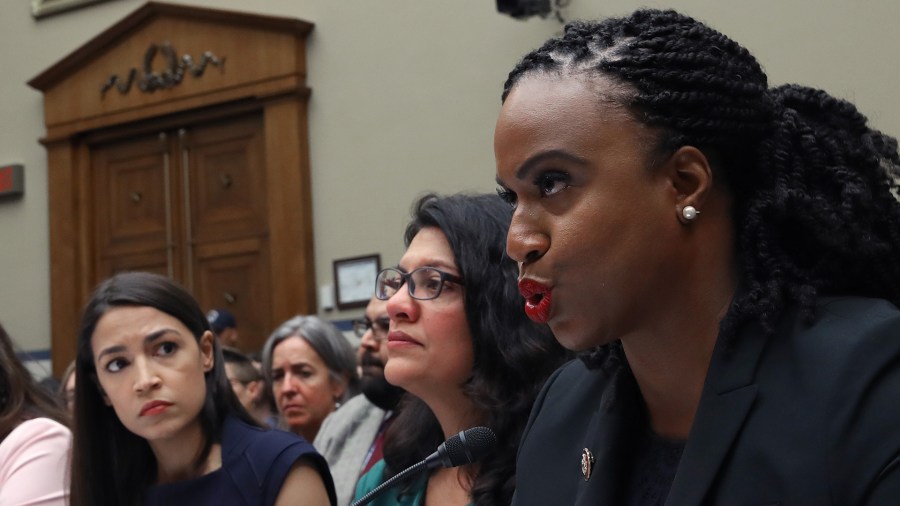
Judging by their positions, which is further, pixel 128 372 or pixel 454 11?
pixel 454 11

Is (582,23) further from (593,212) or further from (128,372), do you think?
(128,372)

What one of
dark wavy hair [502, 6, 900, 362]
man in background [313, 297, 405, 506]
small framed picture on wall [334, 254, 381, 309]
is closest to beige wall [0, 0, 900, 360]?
small framed picture on wall [334, 254, 381, 309]

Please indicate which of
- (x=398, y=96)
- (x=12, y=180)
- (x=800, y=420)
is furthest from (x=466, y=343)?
(x=12, y=180)

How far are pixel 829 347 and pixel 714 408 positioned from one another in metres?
0.13

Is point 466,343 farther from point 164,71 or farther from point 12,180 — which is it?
point 12,180

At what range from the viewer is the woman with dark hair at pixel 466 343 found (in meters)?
2.08

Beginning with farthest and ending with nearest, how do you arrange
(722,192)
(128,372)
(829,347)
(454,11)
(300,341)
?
(454,11) < (300,341) < (128,372) < (722,192) < (829,347)

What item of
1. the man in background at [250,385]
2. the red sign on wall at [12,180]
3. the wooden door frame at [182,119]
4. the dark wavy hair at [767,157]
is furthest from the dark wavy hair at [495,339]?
the red sign on wall at [12,180]

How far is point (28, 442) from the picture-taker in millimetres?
2633

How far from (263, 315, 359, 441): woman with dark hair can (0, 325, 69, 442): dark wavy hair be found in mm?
1180

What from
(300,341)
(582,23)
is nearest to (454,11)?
(300,341)

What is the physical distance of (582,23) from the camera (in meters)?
1.30

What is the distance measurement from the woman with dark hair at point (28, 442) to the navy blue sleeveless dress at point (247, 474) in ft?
0.89

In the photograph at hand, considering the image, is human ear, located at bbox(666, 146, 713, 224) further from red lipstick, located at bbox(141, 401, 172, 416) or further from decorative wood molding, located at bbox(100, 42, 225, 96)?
decorative wood molding, located at bbox(100, 42, 225, 96)
